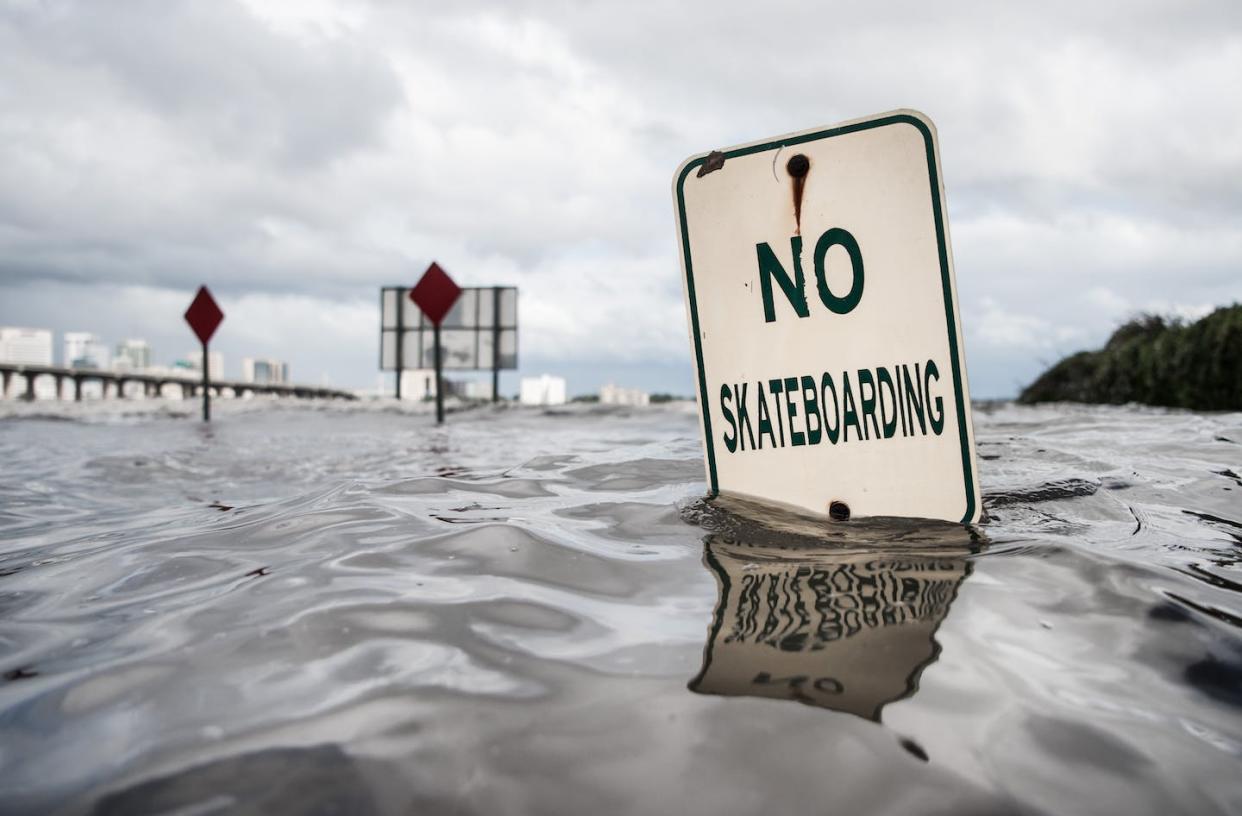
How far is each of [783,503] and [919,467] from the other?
1.30 feet

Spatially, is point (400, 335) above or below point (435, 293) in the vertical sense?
above

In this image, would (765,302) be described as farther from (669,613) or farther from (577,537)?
(669,613)

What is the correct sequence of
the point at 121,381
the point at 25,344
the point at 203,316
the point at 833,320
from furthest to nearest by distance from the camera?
the point at 25,344, the point at 121,381, the point at 203,316, the point at 833,320

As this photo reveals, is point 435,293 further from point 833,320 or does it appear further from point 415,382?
point 415,382

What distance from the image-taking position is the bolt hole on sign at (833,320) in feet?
6.75

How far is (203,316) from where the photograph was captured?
33.8 feet

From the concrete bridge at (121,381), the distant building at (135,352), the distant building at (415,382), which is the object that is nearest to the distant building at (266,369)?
the distant building at (135,352)

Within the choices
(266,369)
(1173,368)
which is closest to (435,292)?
(1173,368)

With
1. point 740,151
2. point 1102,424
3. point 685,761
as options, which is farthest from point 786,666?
point 1102,424

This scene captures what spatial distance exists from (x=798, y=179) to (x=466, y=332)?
2016 centimetres

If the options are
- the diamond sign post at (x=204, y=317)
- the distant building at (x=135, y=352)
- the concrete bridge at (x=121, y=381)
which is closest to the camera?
the diamond sign post at (x=204, y=317)

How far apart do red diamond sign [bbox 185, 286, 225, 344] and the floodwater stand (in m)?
8.60

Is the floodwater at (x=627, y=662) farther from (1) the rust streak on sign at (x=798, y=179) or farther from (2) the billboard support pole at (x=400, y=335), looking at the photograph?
(2) the billboard support pole at (x=400, y=335)

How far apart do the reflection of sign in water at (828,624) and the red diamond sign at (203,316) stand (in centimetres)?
1037
